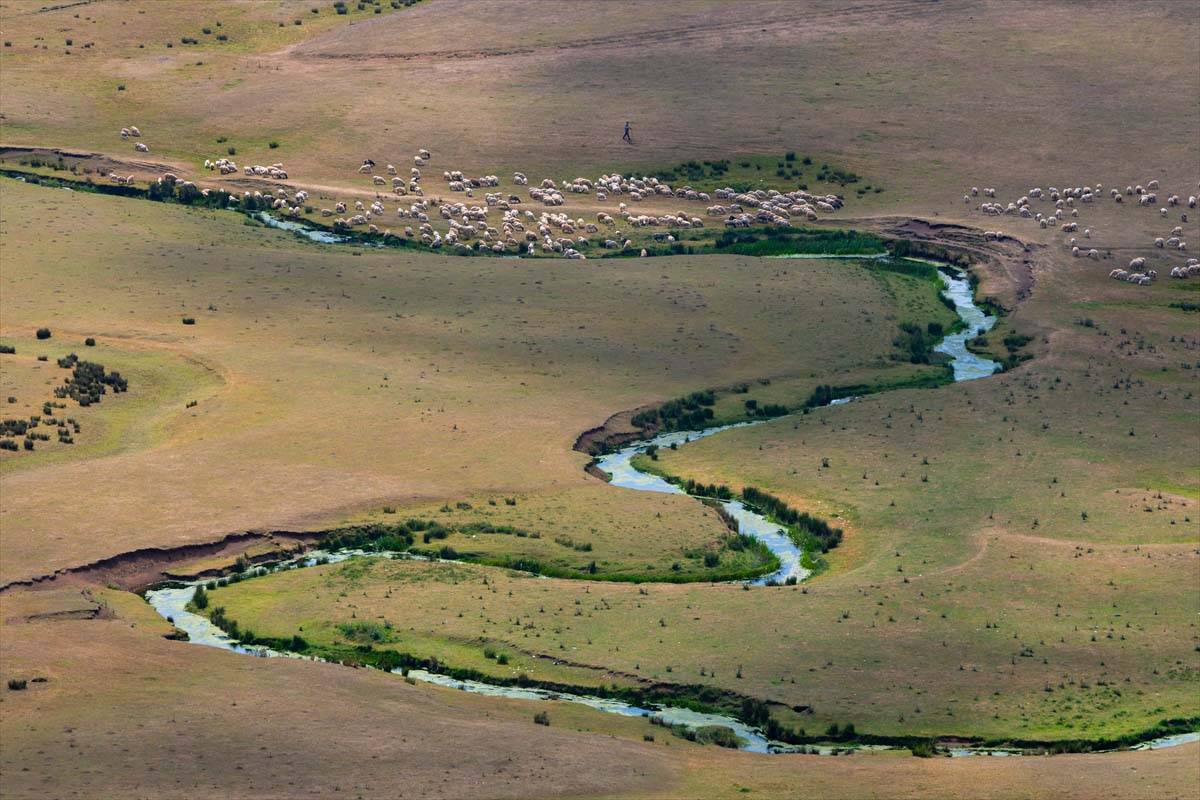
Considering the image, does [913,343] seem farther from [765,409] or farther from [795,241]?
[795,241]

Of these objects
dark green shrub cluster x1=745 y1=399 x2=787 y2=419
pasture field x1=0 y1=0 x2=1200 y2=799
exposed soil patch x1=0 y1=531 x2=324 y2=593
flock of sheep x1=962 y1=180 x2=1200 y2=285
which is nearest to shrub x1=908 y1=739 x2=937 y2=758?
pasture field x1=0 y1=0 x2=1200 y2=799

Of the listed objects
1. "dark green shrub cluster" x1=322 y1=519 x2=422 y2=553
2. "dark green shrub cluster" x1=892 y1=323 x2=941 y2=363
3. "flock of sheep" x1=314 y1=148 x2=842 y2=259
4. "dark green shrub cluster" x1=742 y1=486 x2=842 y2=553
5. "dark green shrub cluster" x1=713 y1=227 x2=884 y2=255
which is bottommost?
"dark green shrub cluster" x1=742 y1=486 x2=842 y2=553

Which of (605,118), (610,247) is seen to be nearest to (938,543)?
(610,247)

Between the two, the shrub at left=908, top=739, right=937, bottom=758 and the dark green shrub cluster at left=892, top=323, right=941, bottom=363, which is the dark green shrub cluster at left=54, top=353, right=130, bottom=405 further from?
the shrub at left=908, top=739, right=937, bottom=758

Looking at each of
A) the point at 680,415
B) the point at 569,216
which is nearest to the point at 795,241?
the point at 569,216

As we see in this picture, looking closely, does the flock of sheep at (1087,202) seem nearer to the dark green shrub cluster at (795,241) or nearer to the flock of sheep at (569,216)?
the flock of sheep at (569,216)
